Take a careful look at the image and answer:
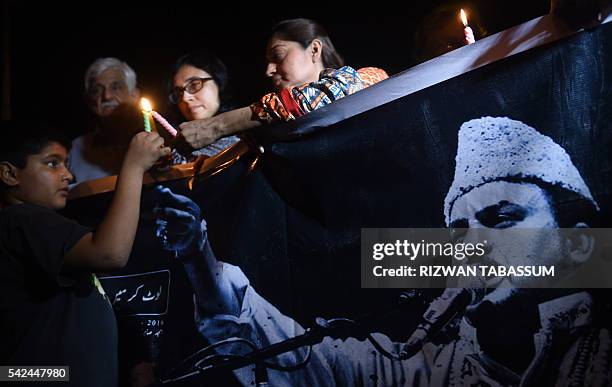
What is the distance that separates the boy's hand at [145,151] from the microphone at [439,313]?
1.17 meters

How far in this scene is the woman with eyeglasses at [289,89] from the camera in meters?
2.32

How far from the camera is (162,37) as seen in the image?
479 cm

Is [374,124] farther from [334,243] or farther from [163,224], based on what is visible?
[163,224]

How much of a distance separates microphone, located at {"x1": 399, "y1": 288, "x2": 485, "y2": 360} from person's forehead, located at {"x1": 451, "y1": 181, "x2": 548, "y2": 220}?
0.82 ft

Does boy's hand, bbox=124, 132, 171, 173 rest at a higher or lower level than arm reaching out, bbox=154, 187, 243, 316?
higher

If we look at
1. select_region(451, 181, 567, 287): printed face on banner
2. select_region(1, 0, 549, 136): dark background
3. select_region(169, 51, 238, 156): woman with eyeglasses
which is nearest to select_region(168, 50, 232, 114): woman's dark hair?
select_region(169, 51, 238, 156): woman with eyeglasses

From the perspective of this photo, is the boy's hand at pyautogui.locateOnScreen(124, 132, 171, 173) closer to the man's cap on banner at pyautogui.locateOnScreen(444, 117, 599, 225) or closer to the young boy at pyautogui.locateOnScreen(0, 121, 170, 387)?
the young boy at pyautogui.locateOnScreen(0, 121, 170, 387)

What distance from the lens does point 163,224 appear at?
266 centimetres

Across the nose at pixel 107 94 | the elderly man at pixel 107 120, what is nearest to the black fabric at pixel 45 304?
the elderly man at pixel 107 120

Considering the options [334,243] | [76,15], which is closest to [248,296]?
[334,243]

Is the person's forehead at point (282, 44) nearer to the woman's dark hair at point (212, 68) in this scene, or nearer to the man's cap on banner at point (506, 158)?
the woman's dark hair at point (212, 68)

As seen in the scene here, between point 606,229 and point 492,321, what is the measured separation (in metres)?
0.43

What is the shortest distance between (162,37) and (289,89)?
2793 mm

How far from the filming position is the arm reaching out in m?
2.39
